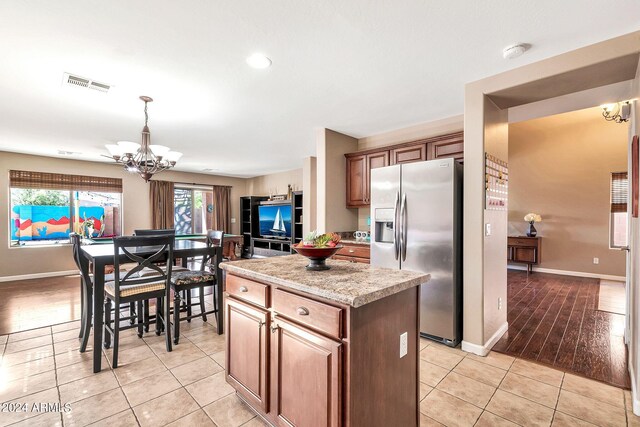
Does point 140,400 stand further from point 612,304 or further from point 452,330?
point 612,304

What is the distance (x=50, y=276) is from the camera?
5.98 metres

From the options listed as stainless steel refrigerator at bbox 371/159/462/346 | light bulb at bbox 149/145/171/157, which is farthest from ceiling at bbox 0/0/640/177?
stainless steel refrigerator at bbox 371/159/462/346

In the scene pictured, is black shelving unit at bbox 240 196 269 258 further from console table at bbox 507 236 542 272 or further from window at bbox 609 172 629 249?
window at bbox 609 172 629 249

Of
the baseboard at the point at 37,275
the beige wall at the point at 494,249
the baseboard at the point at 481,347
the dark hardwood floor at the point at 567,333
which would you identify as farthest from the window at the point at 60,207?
the dark hardwood floor at the point at 567,333

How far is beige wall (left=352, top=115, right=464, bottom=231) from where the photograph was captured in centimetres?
369

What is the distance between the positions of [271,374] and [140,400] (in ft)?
3.58

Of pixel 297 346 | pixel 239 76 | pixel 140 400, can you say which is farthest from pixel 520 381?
pixel 239 76

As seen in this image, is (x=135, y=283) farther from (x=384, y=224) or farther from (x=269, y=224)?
(x=269, y=224)

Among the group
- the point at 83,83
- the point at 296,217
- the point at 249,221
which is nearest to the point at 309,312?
the point at 83,83

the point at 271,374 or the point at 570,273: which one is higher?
the point at 271,374

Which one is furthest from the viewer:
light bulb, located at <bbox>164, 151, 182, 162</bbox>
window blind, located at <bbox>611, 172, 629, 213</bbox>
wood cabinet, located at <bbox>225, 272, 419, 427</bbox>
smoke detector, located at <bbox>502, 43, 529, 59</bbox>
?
window blind, located at <bbox>611, 172, 629, 213</bbox>

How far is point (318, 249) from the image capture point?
1.71m

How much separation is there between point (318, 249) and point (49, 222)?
720cm

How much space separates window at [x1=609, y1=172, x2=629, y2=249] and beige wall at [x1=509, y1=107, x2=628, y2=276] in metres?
0.08
